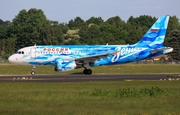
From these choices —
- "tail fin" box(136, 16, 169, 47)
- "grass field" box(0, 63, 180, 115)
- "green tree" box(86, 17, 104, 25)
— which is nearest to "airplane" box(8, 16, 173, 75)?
"tail fin" box(136, 16, 169, 47)

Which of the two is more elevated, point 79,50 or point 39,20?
point 39,20

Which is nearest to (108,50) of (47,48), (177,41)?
(47,48)

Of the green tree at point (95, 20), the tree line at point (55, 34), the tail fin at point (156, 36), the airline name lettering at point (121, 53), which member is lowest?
the airline name lettering at point (121, 53)

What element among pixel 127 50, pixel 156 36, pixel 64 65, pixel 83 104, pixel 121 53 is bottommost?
pixel 83 104

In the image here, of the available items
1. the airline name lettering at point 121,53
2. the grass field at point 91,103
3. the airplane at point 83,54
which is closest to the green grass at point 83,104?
the grass field at point 91,103

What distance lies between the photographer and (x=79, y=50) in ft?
180

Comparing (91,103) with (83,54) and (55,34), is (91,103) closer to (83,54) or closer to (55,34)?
(83,54)

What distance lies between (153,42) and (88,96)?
32288 millimetres

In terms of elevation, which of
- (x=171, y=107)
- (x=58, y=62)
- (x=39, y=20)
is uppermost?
(x=39, y=20)

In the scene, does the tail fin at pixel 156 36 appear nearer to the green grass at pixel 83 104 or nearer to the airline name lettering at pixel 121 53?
the airline name lettering at pixel 121 53

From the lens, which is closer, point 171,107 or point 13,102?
point 171,107

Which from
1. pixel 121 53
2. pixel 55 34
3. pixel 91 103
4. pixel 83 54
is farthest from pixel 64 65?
pixel 55 34

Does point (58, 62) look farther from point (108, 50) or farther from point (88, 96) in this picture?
point (88, 96)

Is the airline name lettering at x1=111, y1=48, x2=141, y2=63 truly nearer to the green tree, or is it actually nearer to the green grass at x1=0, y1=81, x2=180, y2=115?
the green grass at x1=0, y1=81, x2=180, y2=115
